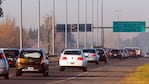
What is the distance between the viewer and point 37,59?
3525 centimetres

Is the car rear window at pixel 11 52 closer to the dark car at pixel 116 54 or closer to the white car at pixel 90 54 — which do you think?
the white car at pixel 90 54

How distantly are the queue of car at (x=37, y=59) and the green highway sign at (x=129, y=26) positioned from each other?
27.2 metres

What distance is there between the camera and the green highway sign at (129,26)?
9650 centimetres

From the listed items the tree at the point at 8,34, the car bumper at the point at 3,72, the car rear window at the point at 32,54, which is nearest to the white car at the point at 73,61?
the car rear window at the point at 32,54

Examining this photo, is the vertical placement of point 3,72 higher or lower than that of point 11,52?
lower

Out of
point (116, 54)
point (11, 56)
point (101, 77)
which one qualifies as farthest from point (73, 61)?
point (116, 54)

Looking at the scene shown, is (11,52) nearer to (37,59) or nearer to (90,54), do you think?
(90,54)

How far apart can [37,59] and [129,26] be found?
62183mm

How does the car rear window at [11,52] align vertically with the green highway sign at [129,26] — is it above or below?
below

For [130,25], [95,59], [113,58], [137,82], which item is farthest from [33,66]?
[130,25]

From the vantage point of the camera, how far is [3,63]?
31250 millimetres

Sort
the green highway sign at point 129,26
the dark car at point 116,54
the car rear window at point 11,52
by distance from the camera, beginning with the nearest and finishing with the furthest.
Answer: the car rear window at point 11,52 → the dark car at point 116,54 → the green highway sign at point 129,26

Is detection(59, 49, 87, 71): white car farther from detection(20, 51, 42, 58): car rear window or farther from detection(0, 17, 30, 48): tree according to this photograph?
detection(0, 17, 30, 48): tree

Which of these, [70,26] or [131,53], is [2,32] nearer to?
[70,26]
